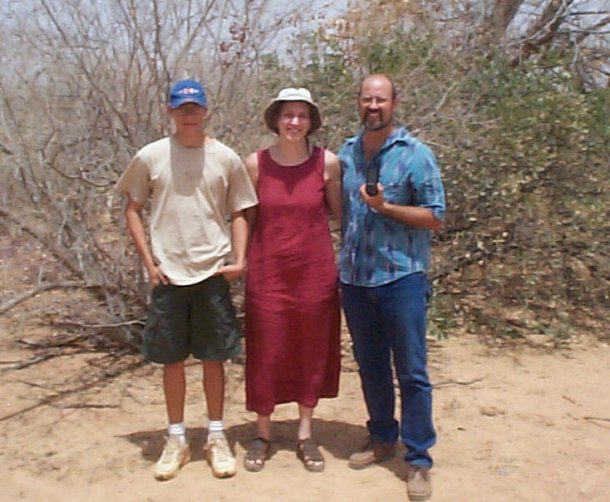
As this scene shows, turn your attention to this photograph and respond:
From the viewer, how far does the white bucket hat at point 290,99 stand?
374 cm

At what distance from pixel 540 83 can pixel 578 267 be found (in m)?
1.46

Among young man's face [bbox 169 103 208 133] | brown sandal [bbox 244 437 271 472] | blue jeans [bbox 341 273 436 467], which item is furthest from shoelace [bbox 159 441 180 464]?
young man's face [bbox 169 103 208 133]

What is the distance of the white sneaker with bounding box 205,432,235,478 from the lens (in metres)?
3.96

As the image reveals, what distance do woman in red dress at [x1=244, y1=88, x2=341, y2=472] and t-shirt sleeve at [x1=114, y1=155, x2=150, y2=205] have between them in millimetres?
476

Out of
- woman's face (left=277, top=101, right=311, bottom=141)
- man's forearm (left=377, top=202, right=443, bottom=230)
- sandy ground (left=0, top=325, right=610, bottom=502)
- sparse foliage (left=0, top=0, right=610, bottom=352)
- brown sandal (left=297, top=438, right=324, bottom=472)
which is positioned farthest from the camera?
sparse foliage (left=0, top=0, right=610, bottom=352)

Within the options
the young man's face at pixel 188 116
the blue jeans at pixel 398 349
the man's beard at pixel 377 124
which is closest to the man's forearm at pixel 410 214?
the blue jeans at pixel 398 349

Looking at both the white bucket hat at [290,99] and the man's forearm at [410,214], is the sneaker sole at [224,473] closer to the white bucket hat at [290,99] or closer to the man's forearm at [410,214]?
the man's forearm at [410,214]

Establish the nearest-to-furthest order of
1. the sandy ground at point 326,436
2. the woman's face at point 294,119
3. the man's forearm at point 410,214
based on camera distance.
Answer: the man's forearm at point 410,214 → the woman's face at point 294,119 → the sandy ground at point 326,436

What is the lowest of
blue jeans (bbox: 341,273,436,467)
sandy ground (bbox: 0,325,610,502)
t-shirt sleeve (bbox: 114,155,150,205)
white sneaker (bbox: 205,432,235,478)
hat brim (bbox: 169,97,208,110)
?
sandy ground (bbox: 0,325,610,502)

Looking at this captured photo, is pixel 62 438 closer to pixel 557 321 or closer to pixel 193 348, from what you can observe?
pixel 193 348

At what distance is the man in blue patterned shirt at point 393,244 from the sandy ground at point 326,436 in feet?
1.54

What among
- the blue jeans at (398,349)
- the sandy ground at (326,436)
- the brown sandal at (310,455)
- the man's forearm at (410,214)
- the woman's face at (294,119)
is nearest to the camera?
the man's forearm at (410,214)

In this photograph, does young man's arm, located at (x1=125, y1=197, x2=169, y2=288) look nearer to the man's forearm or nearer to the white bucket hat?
the white bucket hat

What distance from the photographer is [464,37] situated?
286 inches
